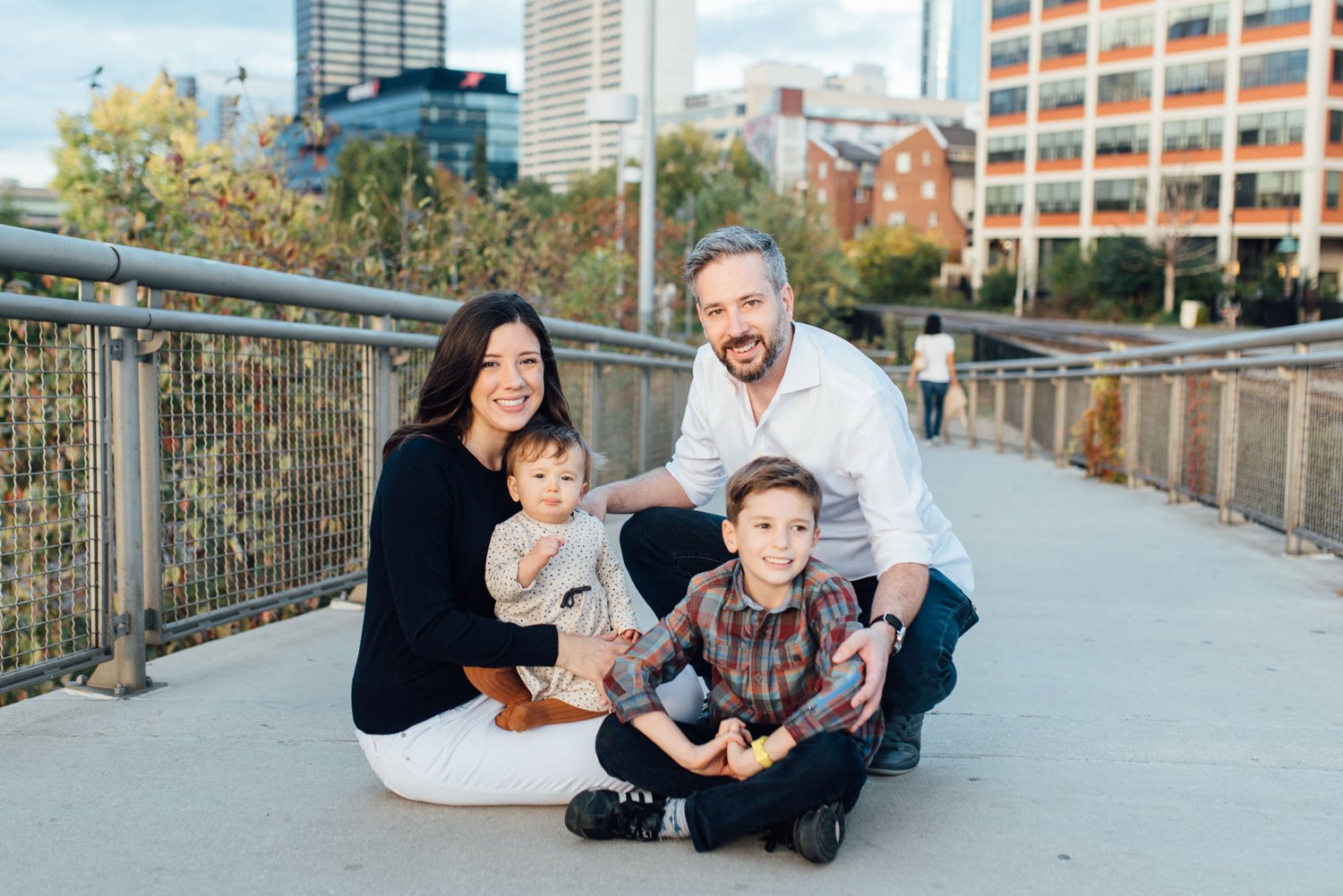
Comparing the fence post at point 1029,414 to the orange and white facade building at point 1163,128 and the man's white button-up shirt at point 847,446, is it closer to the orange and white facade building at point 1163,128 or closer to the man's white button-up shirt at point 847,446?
the man's white button-up shirt at point 847,446

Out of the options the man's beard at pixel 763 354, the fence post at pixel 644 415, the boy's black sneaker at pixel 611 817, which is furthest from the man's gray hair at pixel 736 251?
the fence post at pixel 644 415

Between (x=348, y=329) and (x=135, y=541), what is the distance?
128cm

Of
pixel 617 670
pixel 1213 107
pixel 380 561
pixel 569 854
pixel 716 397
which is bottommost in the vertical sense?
pixel 569 854

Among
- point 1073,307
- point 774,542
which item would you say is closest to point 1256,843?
point 774,542

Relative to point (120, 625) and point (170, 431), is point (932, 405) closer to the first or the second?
point (170, 431)

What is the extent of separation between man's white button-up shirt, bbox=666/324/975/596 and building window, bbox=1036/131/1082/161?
6408 centimetres

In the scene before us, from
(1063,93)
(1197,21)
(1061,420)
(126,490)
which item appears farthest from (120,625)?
(1063,93)

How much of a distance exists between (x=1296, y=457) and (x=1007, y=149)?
64225mm

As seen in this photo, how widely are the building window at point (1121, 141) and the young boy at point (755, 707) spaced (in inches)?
2478

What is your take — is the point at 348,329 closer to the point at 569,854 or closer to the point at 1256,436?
the point at 569,854

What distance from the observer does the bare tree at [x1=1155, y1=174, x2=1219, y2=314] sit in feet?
174

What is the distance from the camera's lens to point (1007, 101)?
66938 mm

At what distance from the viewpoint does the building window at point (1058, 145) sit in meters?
63.1

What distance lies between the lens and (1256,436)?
268 inches
